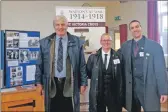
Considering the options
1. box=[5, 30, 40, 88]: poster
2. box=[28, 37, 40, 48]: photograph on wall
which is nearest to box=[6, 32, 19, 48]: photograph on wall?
box=[5, 30, 40, 88]: poster

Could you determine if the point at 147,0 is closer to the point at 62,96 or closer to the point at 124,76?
the point at 124,76

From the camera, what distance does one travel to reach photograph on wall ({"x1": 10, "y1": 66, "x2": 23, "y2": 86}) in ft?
6.11

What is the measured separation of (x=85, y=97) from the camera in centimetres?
174

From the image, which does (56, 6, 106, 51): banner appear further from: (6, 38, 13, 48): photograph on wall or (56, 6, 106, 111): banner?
(6, 38, 13, 48): photograph on wall

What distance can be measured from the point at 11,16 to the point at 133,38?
155 centimetres

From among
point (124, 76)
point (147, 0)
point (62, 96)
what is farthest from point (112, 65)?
point (147, 0)

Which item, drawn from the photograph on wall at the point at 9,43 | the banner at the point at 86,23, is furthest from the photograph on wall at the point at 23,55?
the banner at the point at 86,23

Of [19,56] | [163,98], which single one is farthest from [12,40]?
[163,98]

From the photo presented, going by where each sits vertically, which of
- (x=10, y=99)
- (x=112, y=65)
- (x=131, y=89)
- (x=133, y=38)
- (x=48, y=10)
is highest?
(x=48, y=10)

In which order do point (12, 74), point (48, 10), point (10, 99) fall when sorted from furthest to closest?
point (48, 10) < point (12, 74) < point (10, 99)

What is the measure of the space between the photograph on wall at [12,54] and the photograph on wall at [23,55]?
4 centimetres

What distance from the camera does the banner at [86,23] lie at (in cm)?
177

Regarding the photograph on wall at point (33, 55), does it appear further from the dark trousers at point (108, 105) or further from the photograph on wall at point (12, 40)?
the dark trousers at point (108, 105)

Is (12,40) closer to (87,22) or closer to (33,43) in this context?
(33,43)
